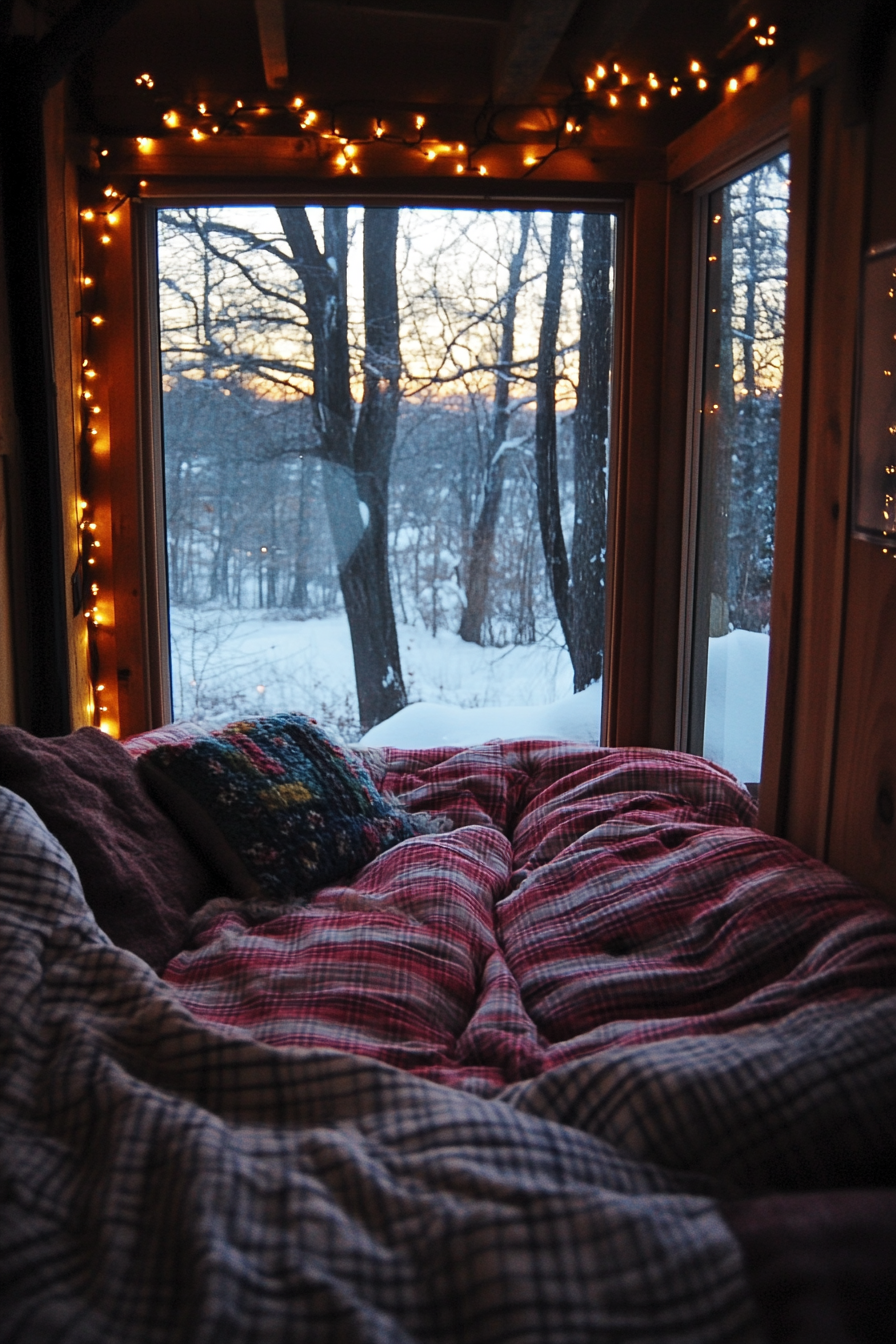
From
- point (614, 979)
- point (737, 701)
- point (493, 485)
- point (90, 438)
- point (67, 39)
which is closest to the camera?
point (614, 979)

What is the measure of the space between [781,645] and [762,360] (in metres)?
0.89

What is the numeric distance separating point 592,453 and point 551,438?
0.48ft

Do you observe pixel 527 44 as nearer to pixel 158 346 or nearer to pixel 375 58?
pixel 375 58

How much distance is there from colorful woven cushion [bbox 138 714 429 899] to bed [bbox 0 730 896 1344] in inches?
3.0

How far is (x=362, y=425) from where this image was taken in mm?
3406

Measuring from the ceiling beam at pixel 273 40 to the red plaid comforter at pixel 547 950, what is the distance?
80.0 inches

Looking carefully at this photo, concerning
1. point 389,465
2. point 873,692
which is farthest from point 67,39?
point 873,692

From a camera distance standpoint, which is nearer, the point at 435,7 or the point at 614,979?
the point at 614,979

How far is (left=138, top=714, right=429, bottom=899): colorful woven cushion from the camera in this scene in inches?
80.0

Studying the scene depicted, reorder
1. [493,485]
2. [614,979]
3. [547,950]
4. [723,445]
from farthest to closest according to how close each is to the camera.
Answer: [493,485], [723,445], [547,950], [614,979]

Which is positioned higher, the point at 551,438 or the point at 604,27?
the point at 604,27

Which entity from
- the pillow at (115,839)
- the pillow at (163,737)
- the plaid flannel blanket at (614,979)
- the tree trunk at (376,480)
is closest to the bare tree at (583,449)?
the tree trunk at (376,480)

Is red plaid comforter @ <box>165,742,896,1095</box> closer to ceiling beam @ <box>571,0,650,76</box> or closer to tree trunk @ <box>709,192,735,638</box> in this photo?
tree trunk @ <box>709,192,735,638</box>

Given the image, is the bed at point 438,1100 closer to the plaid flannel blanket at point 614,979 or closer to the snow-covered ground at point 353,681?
the plaid flannel blanket at point 614,979
